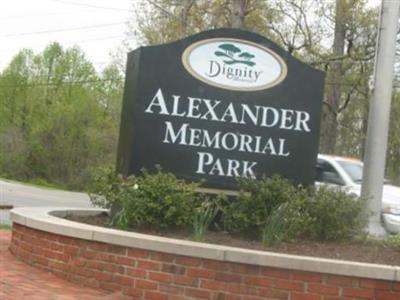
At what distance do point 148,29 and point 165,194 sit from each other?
28.0 metres

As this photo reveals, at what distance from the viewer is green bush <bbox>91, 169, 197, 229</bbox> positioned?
845cm

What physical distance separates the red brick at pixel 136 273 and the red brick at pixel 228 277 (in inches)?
29.5

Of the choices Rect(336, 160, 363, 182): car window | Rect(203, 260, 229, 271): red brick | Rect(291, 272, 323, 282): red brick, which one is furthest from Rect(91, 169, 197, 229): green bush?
Rect(336, 160, 363, 182): car window

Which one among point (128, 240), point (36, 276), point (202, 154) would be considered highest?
point (202, 154)

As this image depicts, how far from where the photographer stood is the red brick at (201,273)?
702 centimetres

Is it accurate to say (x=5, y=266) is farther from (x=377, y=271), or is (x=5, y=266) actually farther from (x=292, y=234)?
(x=377, y=271)

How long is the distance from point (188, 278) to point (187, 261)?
0.16 metres

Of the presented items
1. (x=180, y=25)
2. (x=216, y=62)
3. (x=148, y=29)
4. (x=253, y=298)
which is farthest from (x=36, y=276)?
(x=148, y=29)

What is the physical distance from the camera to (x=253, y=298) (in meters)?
6.89

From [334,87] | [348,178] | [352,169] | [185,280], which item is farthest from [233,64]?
[334,87]

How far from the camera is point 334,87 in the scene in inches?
1345

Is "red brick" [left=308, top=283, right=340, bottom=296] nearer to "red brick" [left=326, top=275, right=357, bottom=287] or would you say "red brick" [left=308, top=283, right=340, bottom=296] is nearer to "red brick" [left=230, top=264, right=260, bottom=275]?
"red brick" [left=326, top=275, right=357, bottom=287]

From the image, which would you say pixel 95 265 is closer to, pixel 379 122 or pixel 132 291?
pixel 132 291

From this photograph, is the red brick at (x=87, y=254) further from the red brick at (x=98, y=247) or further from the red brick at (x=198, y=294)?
the red brick at (x=198, y=294)
